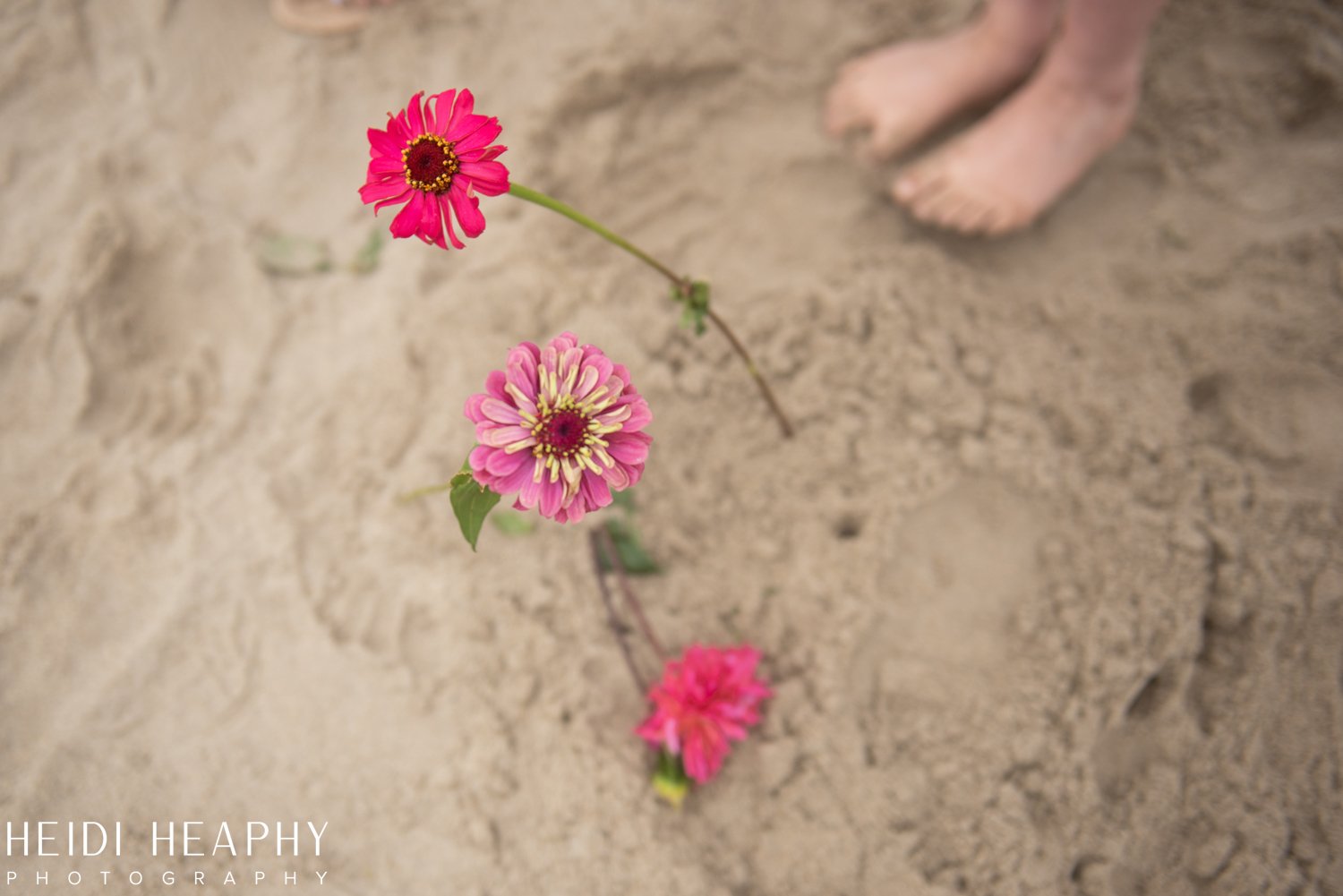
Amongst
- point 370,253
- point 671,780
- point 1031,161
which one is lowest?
point 671,780

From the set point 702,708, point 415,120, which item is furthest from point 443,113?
point 702,708

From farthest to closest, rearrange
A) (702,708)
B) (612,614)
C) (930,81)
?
(930,81) → (612,614) → (702,708)

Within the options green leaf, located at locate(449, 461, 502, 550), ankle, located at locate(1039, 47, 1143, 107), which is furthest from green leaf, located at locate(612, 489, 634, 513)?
ankle, located at locate(1039, 47, 1143, 107)

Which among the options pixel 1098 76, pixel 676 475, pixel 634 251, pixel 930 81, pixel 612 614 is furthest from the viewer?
pixel 930 81

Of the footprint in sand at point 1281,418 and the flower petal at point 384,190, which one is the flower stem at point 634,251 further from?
the footprint in sand at point 1281,418

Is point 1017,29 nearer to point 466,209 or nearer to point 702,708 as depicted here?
point 466,209

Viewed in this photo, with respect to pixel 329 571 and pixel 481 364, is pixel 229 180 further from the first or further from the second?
pixel 329 571

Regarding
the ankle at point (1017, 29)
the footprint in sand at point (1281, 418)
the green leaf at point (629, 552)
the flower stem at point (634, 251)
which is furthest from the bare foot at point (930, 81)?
the green leaf at point (629, 552)
